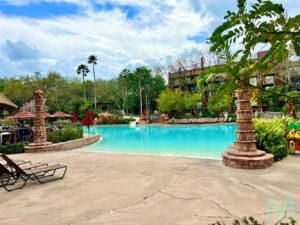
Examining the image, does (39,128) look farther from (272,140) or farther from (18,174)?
(272,140)

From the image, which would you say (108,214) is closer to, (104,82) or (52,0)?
(52,0)

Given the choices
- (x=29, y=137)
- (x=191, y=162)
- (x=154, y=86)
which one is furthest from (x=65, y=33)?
(x=154, y=86)

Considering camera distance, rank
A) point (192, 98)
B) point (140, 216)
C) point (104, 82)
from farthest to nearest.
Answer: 1. point (104, 82)
2. point (192, 98)
3. point (140, 216)

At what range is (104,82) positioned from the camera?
48594mm

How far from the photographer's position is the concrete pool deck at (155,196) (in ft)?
13.4

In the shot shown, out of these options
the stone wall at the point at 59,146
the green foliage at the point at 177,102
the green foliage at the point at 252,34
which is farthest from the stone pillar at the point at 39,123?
the green foliage at the point at 177,102

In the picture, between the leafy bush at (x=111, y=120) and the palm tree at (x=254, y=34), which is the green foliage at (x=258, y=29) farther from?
the leafy bush at (x=111, y=120)

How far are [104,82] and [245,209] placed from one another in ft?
151

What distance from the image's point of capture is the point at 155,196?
5.01m

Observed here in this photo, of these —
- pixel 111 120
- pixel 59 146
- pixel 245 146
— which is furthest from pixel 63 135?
pixel 111 120

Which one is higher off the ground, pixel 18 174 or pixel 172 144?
pixel 18 174

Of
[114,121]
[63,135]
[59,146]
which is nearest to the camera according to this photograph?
[59,146]

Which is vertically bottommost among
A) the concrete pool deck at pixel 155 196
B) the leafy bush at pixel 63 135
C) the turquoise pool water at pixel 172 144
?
the turquoise pool water at pixel 172 144

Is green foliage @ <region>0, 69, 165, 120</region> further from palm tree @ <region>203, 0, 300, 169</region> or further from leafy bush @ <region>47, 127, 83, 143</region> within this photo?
palm tree @ <region>203, 0, 300, 169</region>
